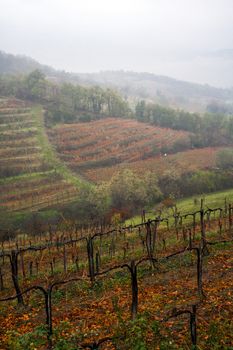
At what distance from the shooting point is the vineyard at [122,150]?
264 feet

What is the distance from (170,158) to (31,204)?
39.8 metres

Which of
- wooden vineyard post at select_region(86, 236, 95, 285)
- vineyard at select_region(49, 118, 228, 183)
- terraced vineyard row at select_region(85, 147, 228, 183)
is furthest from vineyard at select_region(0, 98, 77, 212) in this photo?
wooden vineyard post at select_region(86, 236, 95, 285)

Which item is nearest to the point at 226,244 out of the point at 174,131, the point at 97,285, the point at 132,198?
the point at 97,285

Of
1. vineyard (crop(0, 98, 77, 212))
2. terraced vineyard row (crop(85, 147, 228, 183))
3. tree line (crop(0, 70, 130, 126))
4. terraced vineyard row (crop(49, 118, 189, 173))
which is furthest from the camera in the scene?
tree line (crop(0, 70, 130, 126))

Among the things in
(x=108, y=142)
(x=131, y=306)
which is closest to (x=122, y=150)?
(x=108, y=142)

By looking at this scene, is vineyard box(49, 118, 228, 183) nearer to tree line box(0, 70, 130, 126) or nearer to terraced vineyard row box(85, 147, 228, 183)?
terraced vineyard row box(85, 147, 228, 183)

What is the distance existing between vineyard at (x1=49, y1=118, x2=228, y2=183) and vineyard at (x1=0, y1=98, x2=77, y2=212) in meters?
5.36

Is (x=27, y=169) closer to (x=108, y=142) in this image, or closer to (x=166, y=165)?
(x=108, y=142)

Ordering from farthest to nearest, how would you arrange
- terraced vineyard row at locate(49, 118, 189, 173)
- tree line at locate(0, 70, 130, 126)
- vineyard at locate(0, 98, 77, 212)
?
tree line at locate(0, 70, 130, 126), terraced vineyard row at locate(49, 118, 189, 173), vineyard at locate(0, 98, 77, 212)

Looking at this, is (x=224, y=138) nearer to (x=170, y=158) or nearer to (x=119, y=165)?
(x=170, y=158)

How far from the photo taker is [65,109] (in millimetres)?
113000

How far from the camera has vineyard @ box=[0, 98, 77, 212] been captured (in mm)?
63688

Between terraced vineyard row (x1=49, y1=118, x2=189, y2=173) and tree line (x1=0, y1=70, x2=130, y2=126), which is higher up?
tree line (x1=0, y1=70, x2=130, y2=126)

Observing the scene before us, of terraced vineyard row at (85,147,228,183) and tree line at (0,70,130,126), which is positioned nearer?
terraced vineyard row at (85,147,228,183)
